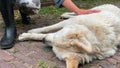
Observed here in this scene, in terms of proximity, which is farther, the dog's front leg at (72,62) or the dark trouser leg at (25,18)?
the dark trouser leg at (25,18)

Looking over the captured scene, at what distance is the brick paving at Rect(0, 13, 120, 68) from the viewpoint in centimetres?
311

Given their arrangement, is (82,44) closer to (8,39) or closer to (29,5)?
(8,39)

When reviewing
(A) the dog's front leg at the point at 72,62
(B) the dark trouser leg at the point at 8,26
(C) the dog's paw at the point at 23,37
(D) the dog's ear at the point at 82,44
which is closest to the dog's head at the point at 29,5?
(B) the dark trouser leg at the point at 8,26

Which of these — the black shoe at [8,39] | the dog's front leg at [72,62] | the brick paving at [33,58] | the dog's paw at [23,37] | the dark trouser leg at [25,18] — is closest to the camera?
the dog's front leg at [72,62]

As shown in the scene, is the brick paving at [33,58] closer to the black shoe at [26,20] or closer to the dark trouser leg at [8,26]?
the dark trouser leg at [8,26]

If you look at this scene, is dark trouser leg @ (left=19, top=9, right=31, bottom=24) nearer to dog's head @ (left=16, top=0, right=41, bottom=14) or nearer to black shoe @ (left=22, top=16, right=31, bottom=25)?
black shoe @ (left=22, top=16, right=31, bottom=25)

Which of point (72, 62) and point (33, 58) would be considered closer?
point (72, 62)

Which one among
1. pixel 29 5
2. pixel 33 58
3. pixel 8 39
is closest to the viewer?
pixel 33 58

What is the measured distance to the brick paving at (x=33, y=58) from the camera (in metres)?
3.11

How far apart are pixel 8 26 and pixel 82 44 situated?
1209 millimetres

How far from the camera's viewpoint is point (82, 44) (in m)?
2.84

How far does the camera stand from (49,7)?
5.25m

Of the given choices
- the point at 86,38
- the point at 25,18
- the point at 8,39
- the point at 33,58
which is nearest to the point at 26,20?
the point at 25,18

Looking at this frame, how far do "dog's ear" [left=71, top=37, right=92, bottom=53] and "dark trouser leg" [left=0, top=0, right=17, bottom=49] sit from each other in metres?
0.95
